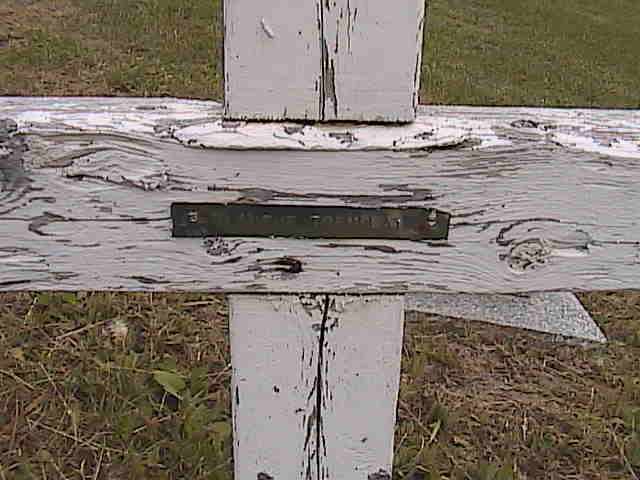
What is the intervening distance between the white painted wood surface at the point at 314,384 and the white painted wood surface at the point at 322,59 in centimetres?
26

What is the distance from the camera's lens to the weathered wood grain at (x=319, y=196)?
1.00 metres

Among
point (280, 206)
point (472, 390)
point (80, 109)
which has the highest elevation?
point (80, 109)

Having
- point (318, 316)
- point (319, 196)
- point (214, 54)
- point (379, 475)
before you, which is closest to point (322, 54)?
point (319, 196)

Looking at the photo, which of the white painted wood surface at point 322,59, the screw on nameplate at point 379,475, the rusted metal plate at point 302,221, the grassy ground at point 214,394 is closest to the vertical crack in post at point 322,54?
the white painted wood surface at point 322,59

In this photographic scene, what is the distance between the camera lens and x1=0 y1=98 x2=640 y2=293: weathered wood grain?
1.00 meters

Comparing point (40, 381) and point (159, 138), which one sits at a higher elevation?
point (159, 138)

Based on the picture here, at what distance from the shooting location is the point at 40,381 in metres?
2.30

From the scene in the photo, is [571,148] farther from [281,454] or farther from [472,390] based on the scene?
[472,390]

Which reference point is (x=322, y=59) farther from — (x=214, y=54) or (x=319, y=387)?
(x=214, y=54)

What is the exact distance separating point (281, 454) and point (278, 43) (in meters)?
0.58

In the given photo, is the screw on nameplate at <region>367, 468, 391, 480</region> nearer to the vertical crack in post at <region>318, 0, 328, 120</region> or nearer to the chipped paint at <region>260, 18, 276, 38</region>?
the vertical crack in post at <region>318, 0, 328, 120</region>

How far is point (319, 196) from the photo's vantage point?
1.02 metres

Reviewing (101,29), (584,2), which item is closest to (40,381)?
(101,29)

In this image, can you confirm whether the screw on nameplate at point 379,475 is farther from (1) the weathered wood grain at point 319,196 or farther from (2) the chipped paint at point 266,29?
(2) the chipped paint at point 266,29
